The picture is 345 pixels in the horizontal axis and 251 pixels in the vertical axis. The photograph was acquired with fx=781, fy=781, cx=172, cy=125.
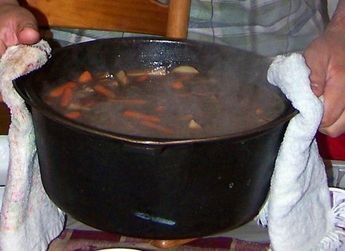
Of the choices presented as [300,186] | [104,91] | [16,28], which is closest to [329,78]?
[300,186]

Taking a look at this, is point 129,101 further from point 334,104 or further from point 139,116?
point 334,104

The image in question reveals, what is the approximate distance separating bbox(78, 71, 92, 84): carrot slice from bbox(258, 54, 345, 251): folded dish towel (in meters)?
0.19

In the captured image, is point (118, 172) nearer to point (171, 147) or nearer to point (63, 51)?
point (171, 147)

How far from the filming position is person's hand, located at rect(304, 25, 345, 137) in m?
0.80

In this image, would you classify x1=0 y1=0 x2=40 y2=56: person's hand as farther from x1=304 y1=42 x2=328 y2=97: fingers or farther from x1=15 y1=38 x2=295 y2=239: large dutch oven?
x1=304 y1=42 x2=328 y2=97: fingers

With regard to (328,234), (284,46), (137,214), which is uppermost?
(137,214)

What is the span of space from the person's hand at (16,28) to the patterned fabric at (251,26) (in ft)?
1.34

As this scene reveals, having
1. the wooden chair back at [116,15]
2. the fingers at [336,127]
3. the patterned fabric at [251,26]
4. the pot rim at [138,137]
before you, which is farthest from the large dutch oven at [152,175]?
the patterned fabric at [251,26]

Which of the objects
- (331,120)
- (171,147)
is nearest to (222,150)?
(171,147)

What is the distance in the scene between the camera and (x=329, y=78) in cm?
83

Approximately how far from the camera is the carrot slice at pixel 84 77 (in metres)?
0.83

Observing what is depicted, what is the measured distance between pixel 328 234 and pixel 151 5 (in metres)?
0.54

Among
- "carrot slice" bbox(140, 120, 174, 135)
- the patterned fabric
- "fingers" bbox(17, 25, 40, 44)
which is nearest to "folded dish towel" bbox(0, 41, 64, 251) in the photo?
"fingers" bbox(17, 25, 40, 44)

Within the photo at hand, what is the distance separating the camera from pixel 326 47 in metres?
0.88
